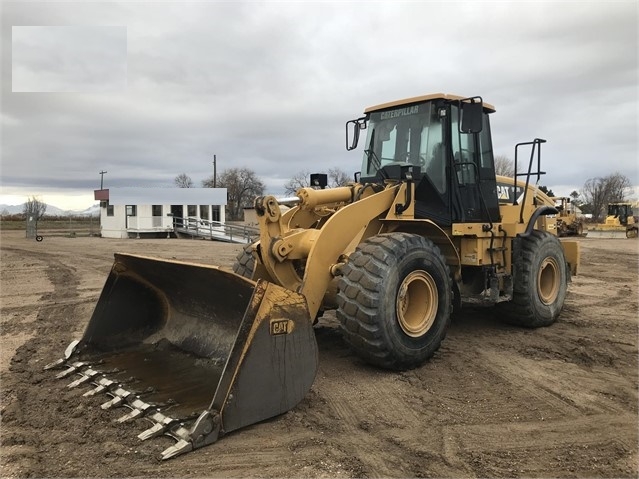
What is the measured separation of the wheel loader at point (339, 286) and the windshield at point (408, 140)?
0.02 m

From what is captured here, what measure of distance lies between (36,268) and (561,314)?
12.9 metres

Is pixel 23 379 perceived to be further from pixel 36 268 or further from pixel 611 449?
pixel 36 268

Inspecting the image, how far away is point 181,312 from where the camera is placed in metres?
5.19

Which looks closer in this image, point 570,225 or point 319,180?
point 319,180

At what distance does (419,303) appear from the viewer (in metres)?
5.13

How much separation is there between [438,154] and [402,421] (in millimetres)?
3279

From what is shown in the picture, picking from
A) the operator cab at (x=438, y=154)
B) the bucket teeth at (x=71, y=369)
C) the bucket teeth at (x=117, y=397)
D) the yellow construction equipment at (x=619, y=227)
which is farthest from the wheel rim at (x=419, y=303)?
the yellow construction equipment at (x=619, y=227)

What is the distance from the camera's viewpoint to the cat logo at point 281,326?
144 inches

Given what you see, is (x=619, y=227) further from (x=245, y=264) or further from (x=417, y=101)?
(x=245, y=264)

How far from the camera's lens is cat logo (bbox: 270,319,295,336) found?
3.65 meters

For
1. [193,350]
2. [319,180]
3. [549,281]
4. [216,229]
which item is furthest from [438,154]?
[216,229]

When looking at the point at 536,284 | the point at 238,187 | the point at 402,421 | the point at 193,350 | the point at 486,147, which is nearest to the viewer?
the point at 402,421

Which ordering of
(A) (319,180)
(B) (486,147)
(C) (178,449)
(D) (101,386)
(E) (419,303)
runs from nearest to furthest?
(C) (178,449), (D) (101,386), (E) (419,303), (A) (319,180), (B) (486,147)

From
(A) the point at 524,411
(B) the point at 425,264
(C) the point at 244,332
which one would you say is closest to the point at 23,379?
(C) the point at 244,332
